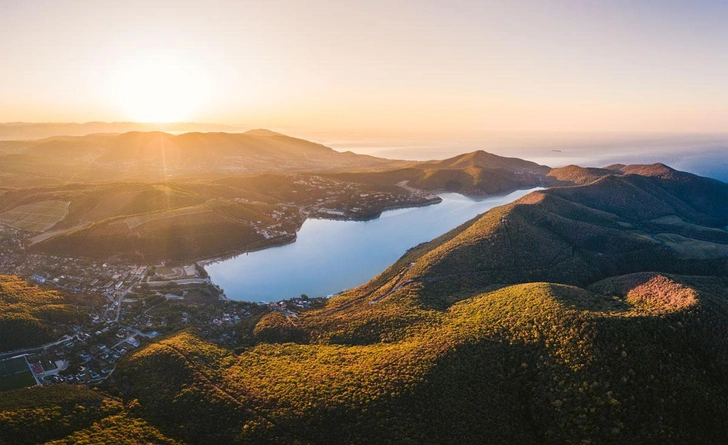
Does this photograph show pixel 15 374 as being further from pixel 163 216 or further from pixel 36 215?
pixel 36 215

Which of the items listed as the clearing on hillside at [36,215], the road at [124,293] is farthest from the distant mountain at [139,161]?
the road at [124,293]

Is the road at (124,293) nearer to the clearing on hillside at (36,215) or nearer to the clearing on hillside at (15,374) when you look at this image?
the clearing on hillside at (15,374)

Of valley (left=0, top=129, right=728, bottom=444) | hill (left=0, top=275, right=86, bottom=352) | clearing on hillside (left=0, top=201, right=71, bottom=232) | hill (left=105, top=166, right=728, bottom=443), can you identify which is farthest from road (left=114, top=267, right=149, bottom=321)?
clearing on hillside (left=0, top=201, right=71, bottom=232)

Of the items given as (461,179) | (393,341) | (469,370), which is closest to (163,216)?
(393,341)

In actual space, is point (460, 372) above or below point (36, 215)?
below

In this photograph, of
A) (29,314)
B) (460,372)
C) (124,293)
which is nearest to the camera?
(460,372)

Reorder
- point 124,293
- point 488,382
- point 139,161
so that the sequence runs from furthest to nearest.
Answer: point 139,161 < point 124,293 < point 488,382

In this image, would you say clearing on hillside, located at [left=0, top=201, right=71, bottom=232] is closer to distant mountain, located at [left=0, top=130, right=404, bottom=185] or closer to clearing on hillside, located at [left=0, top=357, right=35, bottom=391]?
clearing on hillside, located at [left=0, top=357, right=35, bottom=391]

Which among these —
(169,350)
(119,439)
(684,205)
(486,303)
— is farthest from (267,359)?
(684,205)

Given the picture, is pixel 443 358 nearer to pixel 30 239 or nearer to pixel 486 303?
pixel 486 303
